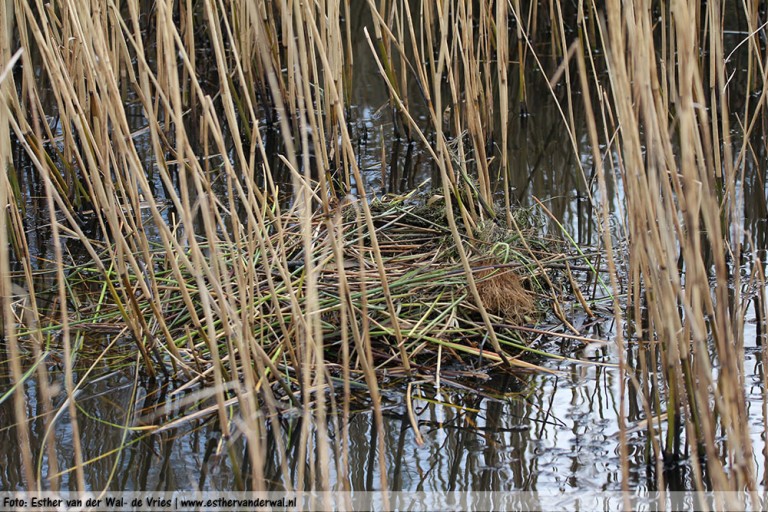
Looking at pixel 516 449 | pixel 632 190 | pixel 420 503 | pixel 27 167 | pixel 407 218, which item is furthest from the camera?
pixel 27 167

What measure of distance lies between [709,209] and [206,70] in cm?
316

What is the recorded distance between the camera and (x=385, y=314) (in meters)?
1.85

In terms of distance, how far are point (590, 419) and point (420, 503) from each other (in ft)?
1.28

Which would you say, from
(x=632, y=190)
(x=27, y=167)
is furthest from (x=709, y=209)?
(x=27, y=167)

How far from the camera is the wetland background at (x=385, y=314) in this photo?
1181mm

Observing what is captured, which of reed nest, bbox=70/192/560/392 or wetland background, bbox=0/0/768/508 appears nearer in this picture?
wetland background, bbox=0/0/768/508

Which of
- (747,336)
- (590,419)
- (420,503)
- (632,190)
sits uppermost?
(632,190)

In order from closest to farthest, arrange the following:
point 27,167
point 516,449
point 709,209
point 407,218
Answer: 1. point 709,209
2. point 516,449
3. point 407,218
4. point 27,167

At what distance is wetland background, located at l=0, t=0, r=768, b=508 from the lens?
1.18 metres

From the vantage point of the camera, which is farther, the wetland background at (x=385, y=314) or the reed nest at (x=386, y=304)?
the reed nest at (x=386, y=304)

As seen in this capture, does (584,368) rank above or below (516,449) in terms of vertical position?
above

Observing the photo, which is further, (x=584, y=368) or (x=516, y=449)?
(x=584, y=368)

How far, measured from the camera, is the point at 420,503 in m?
1.40

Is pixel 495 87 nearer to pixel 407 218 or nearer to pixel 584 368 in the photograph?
pixel 407 218
